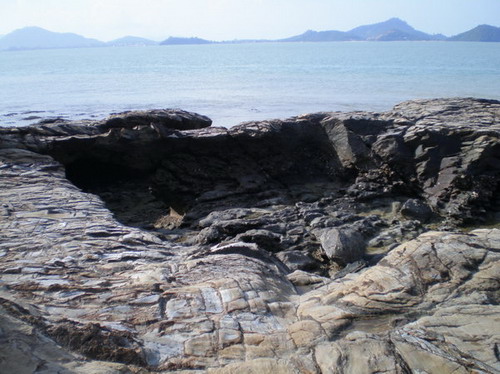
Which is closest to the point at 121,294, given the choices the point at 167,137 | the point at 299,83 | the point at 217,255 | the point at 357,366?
the point at 217,255

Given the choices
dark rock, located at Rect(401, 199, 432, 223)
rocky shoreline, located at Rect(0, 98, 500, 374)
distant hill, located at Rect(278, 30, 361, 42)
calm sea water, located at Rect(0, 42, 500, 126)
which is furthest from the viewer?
distant hill, located at Rect(278, 30, 361, 42)

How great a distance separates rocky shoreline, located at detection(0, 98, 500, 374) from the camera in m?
3.22

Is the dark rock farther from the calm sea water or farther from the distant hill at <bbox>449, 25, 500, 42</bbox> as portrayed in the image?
the distant hill at <bbox>449, 25, 500, 42</bbox>

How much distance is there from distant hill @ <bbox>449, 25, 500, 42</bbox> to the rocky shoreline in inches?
5682

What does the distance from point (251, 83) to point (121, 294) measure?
99.7 ft

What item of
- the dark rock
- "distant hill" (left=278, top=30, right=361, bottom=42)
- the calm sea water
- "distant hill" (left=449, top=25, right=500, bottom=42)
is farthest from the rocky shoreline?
"distant hill" (left=278, top=30, right=361, bottom=42)

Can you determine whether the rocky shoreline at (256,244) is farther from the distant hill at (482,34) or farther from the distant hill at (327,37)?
the distant hill at (327,37)

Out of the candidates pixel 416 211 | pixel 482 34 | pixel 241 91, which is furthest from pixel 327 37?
pixel 416 211

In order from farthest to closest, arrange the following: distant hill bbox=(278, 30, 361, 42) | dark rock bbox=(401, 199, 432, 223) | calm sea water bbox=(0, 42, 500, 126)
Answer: distant hill bbox=(278, 30, 361, 42), calm sea water bbox=(0, 42, 500, 126), dark rock bbox=(401, 199, 432, 223)

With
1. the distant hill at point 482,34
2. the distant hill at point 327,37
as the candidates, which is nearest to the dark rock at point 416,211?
the distant hill at point 482,34

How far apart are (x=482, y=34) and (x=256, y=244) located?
153 m

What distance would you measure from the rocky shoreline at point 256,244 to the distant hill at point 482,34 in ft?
473

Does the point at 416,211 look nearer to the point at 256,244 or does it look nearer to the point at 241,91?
the point at 256,244

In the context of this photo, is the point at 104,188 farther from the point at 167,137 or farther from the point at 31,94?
the point at 31,94
